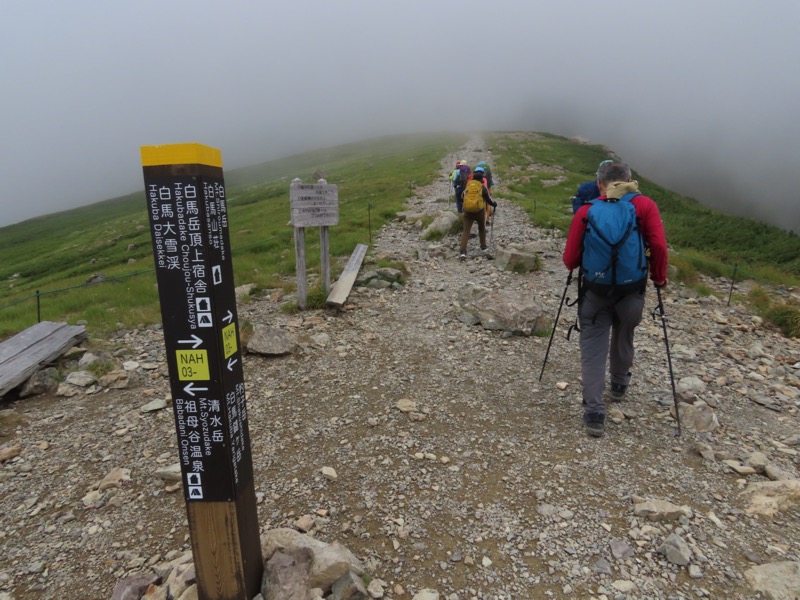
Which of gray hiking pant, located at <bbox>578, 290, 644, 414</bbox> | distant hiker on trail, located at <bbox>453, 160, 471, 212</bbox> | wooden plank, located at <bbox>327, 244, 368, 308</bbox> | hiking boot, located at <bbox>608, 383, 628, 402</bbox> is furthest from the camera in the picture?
distant hiker on trail, located at <bbox>453, 160, 471, 212</bbox>

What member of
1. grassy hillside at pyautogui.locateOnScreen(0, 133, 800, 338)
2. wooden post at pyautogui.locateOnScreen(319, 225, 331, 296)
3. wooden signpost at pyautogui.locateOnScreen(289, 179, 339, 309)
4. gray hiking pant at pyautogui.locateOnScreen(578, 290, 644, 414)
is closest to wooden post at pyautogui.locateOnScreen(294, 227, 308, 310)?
wooden signpost at pyautogui.locateOnScreen(289, 179, 339, 309)

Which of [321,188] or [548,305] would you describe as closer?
[321,188]

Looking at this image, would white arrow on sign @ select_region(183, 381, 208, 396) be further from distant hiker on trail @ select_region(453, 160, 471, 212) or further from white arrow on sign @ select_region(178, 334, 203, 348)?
distant hiker on trail @ select_region(453, 160, 471, 212)

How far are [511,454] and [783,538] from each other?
99.5 inches

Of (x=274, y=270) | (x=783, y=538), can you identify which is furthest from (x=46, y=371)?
(x=783, y=538)

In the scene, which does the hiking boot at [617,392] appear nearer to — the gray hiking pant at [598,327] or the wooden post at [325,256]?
the gray hiking pant at [598,327]

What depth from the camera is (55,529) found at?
459 centimetres

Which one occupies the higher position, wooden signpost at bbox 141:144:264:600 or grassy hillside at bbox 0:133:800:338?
wooden signpost at bbox 141:144:264:600

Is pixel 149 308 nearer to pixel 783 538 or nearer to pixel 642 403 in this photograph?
pixel 642 403

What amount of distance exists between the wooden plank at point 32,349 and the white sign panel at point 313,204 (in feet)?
15.6

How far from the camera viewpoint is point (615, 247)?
5016 mm

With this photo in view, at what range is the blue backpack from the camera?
5.00 meters

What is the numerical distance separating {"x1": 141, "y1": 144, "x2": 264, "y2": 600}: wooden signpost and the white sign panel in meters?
6.51

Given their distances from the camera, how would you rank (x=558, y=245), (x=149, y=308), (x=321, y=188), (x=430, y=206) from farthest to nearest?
(x=430, y=206), (x=558, y=245), (x=149, y=308), (x=321, y=188)
